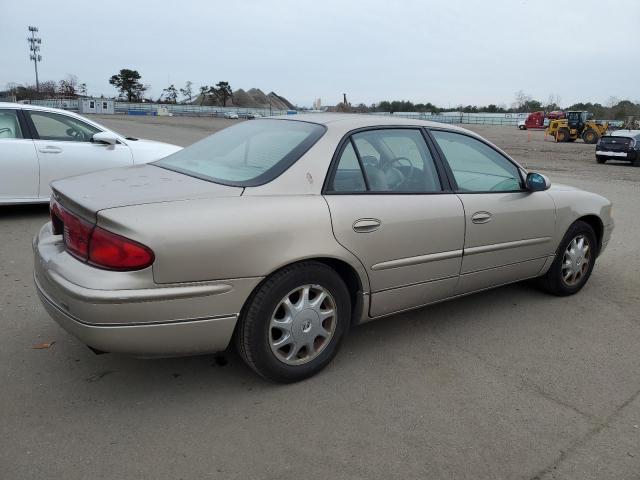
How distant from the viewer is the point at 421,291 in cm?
353

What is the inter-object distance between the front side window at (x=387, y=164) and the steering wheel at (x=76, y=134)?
525 centimetres

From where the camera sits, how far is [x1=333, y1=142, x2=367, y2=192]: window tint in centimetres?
312

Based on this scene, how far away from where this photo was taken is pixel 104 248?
98.8 inches

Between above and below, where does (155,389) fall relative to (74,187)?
below

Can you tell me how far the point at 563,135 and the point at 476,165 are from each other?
114 ft

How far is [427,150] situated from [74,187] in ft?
7.37

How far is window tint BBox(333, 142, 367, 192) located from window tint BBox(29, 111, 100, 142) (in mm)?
5283

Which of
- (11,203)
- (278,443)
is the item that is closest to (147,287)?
(278,443)

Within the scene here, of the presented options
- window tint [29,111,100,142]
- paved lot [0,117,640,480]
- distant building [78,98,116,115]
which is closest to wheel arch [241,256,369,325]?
paved lot [0,117,640,480]

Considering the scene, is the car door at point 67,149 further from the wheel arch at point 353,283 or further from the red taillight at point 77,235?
the wheel arch at point 353,283

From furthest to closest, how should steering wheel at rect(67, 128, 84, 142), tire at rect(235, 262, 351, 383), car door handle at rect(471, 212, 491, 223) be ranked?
steering wheel at rect(67, 128, 84, 142), car door handle at rect(471, 212, 491, 223), tire at rect(235, 262, 351, 383)

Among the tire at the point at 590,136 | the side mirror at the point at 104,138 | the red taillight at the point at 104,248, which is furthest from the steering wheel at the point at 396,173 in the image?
the tire at the point at 590,136

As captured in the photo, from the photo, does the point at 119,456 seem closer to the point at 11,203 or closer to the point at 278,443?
the point at 278,443

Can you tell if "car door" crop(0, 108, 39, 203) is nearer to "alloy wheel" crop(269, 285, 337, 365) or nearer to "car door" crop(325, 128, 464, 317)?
"car door" crop(325, 128, 464, 317)
